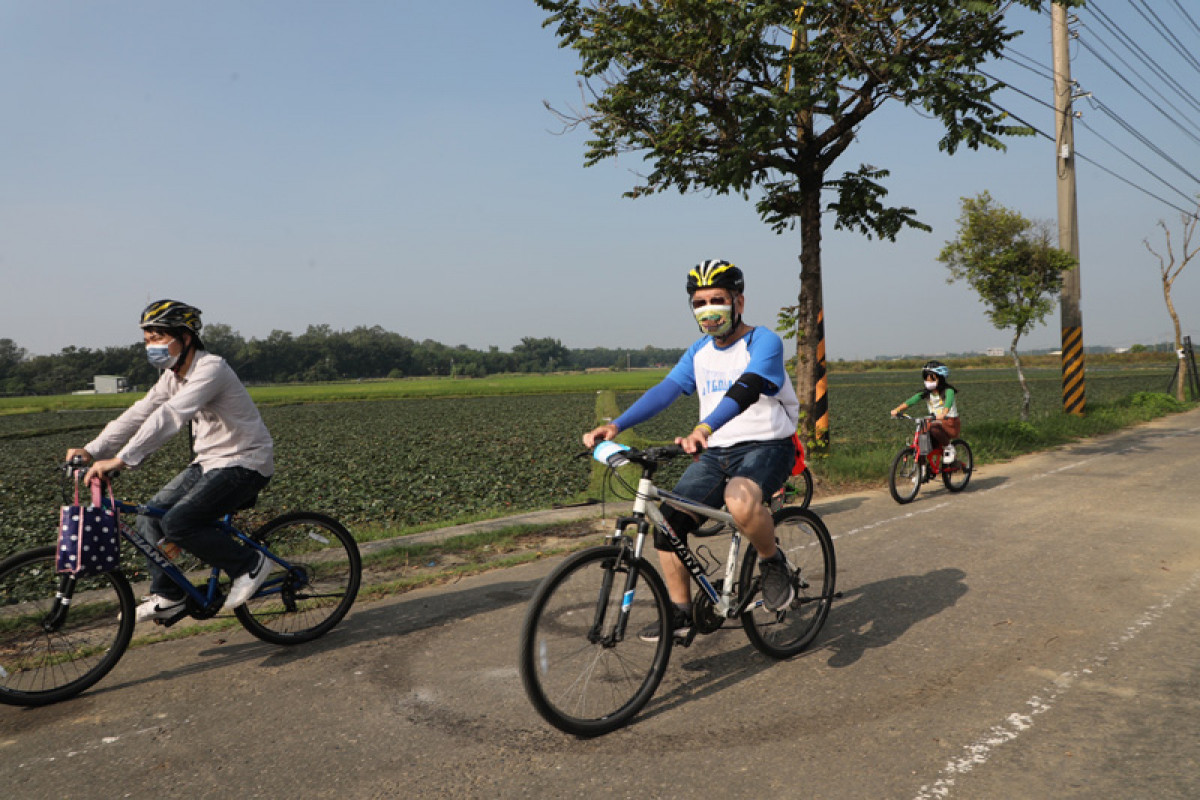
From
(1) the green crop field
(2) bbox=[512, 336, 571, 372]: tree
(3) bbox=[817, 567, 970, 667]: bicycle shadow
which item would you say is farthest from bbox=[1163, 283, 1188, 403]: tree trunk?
(2) bbox=[512, 336, 571, 372]: tree

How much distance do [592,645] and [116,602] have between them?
312cm

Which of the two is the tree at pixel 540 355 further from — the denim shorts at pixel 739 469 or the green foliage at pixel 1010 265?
the denim shorts at pixel 739 469

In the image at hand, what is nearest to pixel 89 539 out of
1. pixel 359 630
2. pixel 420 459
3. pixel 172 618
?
pixel 172 618

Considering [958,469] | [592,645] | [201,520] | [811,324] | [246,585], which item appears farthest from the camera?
[811,324]

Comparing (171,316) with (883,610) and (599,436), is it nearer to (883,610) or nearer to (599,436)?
(599,436)

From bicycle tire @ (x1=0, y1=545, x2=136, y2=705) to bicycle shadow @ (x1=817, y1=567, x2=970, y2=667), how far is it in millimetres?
3987

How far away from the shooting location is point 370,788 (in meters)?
2.88

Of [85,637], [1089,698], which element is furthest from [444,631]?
[1089,698]

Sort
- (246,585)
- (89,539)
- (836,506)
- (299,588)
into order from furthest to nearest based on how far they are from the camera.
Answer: (836,506) < (299,588) < (246,585) < (89,539)

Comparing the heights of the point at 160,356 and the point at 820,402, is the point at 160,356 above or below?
above

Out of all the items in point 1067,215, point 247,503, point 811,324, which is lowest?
point 247,503

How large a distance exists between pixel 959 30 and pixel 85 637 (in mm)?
11058

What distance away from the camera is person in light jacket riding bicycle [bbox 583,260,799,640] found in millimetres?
3572

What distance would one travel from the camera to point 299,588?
4797mm
